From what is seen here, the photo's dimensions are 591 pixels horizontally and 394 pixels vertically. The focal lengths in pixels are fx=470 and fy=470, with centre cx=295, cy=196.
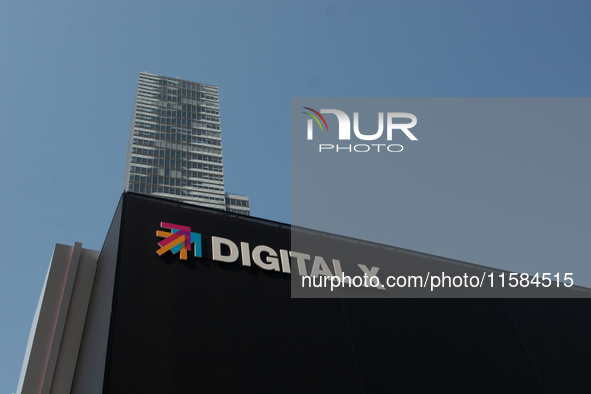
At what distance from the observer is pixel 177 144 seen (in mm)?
114688

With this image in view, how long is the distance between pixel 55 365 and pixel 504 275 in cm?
1498

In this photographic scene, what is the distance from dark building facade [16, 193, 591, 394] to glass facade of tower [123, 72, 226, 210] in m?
92.3

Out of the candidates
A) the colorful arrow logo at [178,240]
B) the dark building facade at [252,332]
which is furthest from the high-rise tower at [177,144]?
the colorful arrow logo at [178,240]

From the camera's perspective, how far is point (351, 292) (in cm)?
1340

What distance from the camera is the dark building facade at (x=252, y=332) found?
9805mm

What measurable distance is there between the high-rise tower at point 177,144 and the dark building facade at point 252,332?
92245 mm

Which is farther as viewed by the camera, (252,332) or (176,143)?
(176,143)

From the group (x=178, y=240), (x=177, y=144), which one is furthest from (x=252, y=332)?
(x=177, y=144)

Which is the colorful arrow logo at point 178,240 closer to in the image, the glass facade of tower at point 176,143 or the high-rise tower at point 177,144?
the glass facade of tower at point 176,143

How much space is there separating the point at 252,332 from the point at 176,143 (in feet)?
357

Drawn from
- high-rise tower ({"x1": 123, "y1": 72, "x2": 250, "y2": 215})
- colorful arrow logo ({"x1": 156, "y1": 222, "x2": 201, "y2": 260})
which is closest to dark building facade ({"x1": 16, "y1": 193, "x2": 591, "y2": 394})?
colorful arrow logo ({"x1": 156, "y1": 222, "x2": 201, "y2": 260})

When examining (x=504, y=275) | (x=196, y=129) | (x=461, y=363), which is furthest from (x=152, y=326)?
(x=196, y=129)

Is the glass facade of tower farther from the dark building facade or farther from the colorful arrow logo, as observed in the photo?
the dark building facade

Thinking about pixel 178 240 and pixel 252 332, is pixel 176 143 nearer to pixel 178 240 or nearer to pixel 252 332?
pixel 178 240
